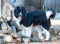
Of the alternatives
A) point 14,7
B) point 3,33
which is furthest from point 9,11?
point 3,33

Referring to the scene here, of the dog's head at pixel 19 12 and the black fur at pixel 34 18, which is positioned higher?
the dog's head at pixel 19 12

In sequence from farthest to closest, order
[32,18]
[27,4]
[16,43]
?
[27,4] → [32,18] → [16,43]

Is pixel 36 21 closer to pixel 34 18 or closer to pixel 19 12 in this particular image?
pixel 34 18

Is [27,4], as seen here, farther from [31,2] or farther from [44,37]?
[44,37]

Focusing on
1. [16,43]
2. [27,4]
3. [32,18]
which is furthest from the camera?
[27,4]

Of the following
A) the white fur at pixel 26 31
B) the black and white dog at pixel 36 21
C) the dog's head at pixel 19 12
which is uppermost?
the dog's head at pixel 19 12

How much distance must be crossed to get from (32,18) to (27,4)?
57cm

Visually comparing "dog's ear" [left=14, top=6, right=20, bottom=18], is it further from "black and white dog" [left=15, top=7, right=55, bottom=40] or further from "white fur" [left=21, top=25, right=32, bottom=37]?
"white fur" [left=21, top=25, right=32, bottom=37]

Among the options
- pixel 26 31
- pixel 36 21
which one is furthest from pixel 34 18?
pixel 26 31

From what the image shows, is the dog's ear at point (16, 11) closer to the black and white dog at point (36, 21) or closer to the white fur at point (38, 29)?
the black and white dog at point (36, 21)

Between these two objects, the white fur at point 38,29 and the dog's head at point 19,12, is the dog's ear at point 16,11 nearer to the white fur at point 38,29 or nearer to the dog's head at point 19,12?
the dog's head at point 19,12

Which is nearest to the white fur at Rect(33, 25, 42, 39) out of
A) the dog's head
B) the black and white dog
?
the black and white dog

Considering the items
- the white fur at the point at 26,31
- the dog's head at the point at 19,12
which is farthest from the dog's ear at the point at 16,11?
the white fur at the point at 26,31

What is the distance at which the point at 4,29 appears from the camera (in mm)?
2951
